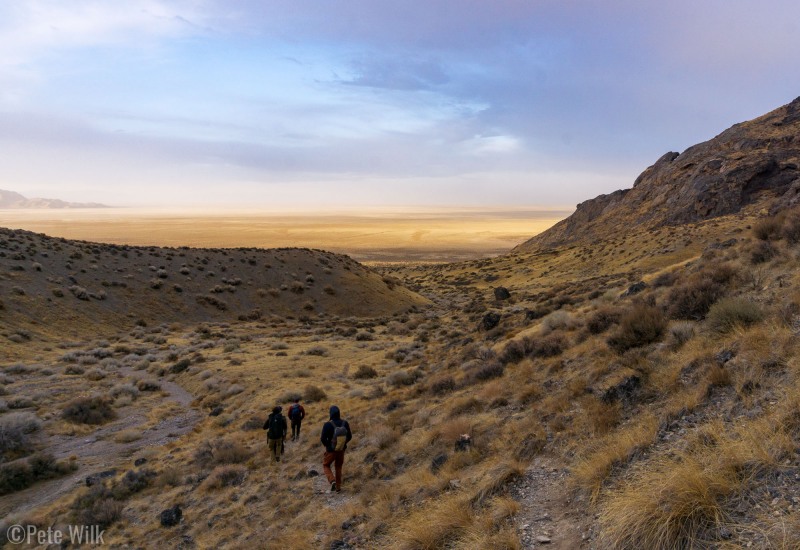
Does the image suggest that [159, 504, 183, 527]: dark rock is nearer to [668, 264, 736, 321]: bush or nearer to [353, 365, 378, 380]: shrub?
[353, 365, 378, 380]: shrub

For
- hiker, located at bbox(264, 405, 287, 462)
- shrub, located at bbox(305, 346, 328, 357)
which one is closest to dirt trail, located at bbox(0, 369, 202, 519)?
hiker, located at bbox(264, 405, 287, 462)

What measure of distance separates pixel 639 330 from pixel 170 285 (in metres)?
44.1

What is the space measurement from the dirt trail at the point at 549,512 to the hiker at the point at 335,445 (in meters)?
4.09

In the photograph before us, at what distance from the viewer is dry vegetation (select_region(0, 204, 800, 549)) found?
4.93 metres

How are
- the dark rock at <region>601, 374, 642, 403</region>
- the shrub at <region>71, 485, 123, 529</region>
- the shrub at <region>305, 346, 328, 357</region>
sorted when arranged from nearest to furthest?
the dark rock at <region>601, 374, 642, 403</region>
the shrub at <region>71, 485, 123, 529</region>
the shrub at <region>305, 346, 328, 357</region>

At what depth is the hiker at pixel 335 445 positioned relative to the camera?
9391mm

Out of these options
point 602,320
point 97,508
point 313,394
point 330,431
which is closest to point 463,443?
point 330,431

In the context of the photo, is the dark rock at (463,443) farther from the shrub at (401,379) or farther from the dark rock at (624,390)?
the shrub at (401,379)

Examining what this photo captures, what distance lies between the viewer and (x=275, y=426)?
38.4 feet

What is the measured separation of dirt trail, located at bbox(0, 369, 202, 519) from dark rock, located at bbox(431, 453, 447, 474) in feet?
32.0

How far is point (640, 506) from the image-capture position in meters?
4.62

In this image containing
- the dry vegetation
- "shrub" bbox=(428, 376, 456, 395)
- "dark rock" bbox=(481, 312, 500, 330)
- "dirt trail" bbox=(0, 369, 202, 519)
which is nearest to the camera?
the dry vegetation

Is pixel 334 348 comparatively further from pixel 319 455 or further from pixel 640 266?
pixel 640 266

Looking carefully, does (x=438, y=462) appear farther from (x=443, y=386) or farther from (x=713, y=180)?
(x=713, y=180)
